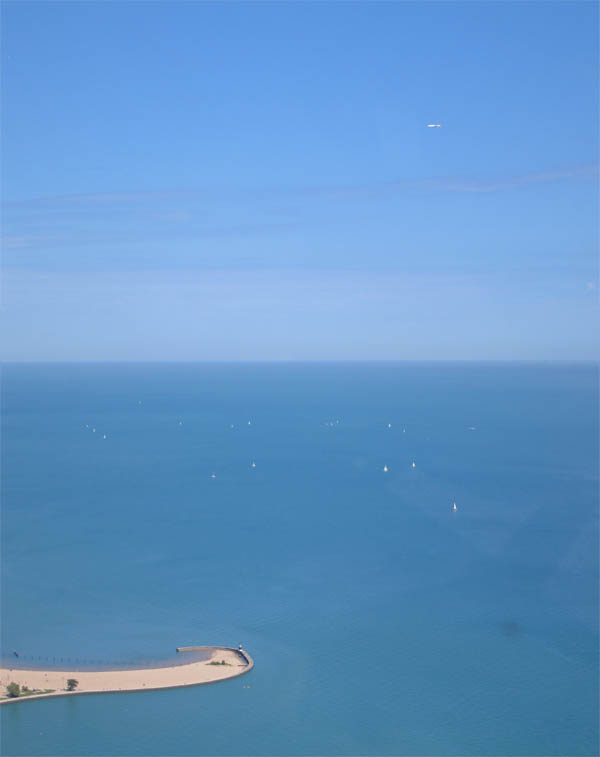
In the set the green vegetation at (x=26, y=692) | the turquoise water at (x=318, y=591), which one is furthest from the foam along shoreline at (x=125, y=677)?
the turquoise water at (x=318, y=591)

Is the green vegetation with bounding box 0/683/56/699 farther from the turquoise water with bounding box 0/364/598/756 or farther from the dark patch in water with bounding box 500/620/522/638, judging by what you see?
the dark patch in water with bounding box 500/620/522/638

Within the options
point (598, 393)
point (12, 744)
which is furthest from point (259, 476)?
point (598, 393)

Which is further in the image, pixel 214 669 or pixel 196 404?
pixel 196 404

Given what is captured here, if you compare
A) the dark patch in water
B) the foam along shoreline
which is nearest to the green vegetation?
the foam along shoreline

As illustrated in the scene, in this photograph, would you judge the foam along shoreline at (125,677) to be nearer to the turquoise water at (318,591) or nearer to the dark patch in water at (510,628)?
the turquoise water at (318,591)

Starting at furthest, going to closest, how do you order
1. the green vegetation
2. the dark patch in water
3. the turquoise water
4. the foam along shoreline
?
the dark patch in water → the foam along shoreline → the green vegetation → the turquoise water

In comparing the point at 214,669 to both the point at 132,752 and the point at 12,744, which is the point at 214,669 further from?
the point at 12,744
